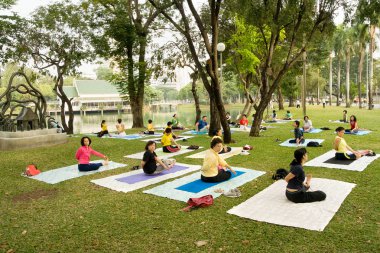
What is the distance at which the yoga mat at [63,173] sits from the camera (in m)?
8.79

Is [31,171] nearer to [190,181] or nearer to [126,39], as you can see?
[190,181]

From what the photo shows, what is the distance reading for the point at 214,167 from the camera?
767 cm

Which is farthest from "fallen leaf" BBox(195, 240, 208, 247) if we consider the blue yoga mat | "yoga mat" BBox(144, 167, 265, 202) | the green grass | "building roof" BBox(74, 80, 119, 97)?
"building roof" BBox(74, 80, 119, 97)

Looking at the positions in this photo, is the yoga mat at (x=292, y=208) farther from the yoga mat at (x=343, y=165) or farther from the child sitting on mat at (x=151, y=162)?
the child sitting on mat at (x=151, y=162)

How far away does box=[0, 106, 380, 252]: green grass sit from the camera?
4.62m

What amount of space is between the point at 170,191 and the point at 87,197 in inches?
75.8

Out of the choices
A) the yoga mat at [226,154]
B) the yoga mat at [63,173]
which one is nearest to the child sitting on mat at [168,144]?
the yoga mat at [226,154]

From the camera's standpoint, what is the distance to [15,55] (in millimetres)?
19531

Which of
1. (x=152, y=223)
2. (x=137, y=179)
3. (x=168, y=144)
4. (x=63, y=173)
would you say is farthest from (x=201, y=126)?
(x=152, y=223)

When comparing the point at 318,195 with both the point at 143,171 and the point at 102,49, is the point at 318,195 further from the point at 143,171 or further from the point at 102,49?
the point at 102,49

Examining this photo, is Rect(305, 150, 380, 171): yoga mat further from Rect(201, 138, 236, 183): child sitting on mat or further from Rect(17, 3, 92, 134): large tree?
Rect(17, 3, 92, 134): large tree

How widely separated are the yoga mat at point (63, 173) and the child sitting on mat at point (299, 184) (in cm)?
592

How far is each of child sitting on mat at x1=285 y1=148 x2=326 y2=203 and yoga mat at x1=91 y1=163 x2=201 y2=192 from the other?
354 cm

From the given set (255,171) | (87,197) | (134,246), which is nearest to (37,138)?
(87,197)
